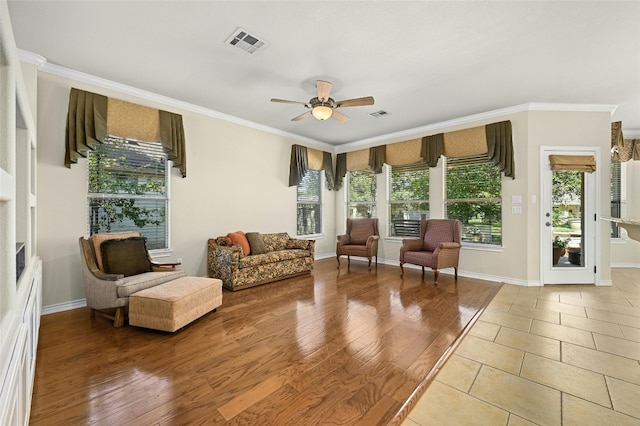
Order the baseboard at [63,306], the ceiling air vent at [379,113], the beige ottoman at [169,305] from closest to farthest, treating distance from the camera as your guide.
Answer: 1. the beige ottoman at [169,305]
2. the baseboard at [63,306]
3. the ceiling air vent at [379,113]

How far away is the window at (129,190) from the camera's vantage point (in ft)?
11.3

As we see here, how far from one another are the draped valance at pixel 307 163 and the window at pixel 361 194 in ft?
1.56

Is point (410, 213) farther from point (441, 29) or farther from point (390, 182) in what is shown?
point (441, 29)

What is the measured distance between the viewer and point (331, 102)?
3.46 m

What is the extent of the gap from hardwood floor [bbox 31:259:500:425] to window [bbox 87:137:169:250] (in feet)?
3.71

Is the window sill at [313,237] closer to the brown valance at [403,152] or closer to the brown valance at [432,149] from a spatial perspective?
the brown valance at [403,152]

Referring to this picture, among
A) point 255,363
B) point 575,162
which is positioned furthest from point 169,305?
point 575,162

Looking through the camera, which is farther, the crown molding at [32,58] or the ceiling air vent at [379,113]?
the ceiling air vent at [379,113]

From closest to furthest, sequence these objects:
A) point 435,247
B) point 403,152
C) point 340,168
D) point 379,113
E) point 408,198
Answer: point 379,113, point 435,247, point 403,152, point 408,198, point 340,168

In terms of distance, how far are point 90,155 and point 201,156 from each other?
136cm

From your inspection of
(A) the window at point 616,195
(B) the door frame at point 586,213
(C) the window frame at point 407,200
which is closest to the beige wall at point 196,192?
(C) the window frame at point 407,200

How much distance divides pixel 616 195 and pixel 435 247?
3976 millimetres

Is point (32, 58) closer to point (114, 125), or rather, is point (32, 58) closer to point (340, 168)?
point (114, 125)

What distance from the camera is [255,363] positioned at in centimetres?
207
